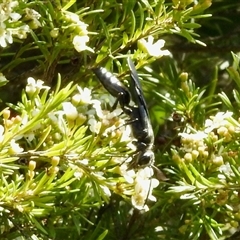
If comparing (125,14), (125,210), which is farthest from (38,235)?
(125,14)

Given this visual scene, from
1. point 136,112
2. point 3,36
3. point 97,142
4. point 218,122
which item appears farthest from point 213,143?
point 3,36

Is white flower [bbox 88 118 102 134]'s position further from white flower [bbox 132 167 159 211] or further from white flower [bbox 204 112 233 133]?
white flower [bbox 204 112 233 133]

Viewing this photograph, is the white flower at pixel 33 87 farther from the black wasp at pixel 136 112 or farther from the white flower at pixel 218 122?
the white flower at pixel 218 122

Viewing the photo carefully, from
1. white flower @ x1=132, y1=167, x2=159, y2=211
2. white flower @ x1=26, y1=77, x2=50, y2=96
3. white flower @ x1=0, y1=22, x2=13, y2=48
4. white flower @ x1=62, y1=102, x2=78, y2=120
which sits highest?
white flower @ x1=0, y1=22, x2=13, y2=48

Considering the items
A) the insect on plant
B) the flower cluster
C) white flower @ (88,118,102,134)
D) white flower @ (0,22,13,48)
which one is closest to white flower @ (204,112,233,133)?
the flower cluster

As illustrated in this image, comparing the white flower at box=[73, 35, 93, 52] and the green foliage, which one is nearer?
the green foliage

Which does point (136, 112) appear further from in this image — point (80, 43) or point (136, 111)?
point (80, 43)

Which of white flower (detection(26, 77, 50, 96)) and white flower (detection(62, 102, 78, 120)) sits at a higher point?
white flower (detection(26, 77, 50, 96))

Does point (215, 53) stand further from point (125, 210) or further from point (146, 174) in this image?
point (146, 174)
